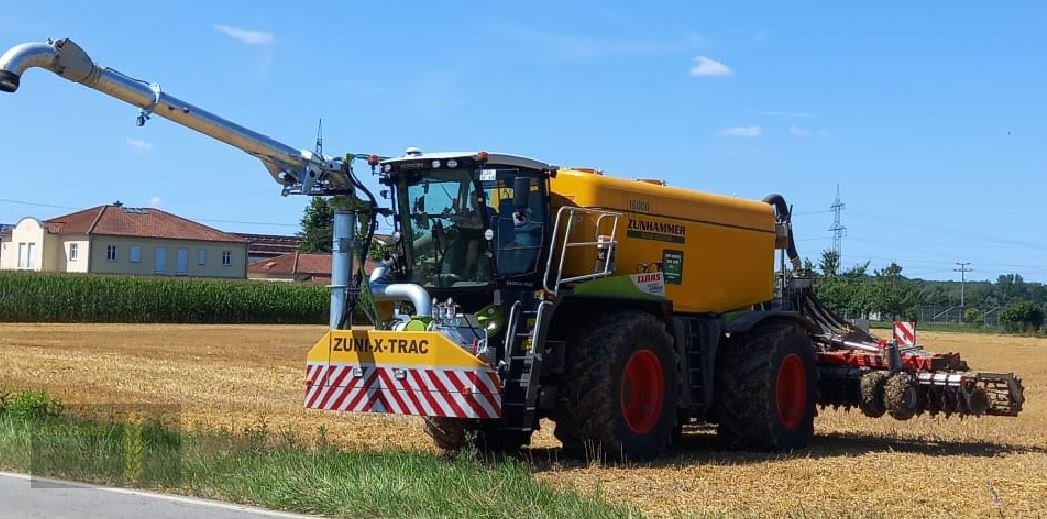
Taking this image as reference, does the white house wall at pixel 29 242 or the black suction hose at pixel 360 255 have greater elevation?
the white house wall at pixel 29 242

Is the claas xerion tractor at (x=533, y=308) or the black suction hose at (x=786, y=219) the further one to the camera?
the black suction hose at (x=786, y=219)

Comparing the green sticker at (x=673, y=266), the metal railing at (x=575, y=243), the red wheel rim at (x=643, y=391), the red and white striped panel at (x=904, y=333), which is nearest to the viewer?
the metal railing at (x=575, y=243)

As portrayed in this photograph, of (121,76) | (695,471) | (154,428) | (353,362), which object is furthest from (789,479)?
(121,76)

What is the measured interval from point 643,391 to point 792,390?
2996 millimetres

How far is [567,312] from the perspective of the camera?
12.6 meters

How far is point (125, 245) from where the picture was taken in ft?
257

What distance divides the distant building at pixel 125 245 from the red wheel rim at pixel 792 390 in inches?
2687

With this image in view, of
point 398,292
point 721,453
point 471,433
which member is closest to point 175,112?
point 398,292

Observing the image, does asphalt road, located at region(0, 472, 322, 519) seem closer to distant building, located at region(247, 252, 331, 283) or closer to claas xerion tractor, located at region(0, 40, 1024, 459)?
claas xerion tractor, located at region(0, 40, 1024, 459)

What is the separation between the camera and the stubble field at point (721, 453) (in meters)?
9.79

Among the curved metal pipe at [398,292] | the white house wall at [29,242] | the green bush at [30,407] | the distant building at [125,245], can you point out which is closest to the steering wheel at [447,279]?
the curved metal pipe at [398,292]

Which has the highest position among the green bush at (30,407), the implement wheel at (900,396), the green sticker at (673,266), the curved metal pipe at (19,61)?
the curved metal pipe at (19,61)

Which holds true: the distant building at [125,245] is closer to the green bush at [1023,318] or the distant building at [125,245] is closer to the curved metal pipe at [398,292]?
the green bush at [1023,318]

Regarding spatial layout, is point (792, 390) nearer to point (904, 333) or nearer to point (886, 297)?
point (904, 333)
